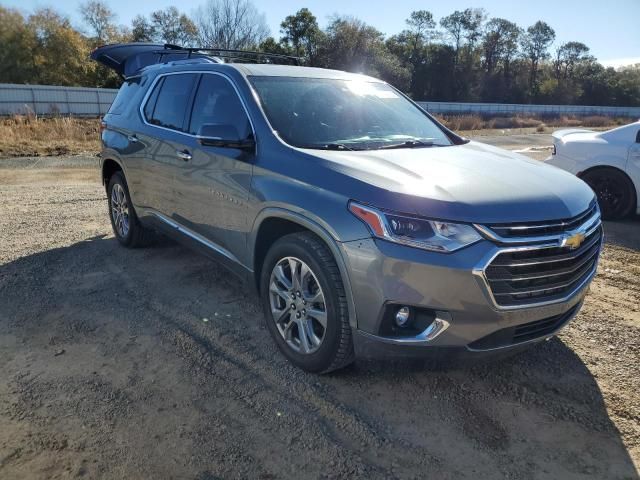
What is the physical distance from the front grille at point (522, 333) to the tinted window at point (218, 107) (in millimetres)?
1995

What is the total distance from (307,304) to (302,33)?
49272mm

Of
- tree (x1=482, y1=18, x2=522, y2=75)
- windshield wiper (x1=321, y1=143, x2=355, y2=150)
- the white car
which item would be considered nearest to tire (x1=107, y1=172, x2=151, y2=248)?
windshield wiper (x1=321, y1=143, x2=355, y2=150)

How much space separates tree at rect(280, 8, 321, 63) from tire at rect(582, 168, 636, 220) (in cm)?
4364

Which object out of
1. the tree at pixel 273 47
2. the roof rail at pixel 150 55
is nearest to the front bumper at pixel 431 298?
the roof rail at pixel 150 55

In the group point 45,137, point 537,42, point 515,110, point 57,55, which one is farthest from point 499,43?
point 45,137

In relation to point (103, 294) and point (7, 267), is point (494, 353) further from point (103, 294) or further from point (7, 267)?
point (7, 267)

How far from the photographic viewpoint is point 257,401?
291cm

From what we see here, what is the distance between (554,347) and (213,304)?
8.44 ft

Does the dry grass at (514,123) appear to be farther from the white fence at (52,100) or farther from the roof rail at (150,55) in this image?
the roof rail at (150,55)

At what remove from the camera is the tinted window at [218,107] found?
11.9ft

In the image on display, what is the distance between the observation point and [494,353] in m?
2.67

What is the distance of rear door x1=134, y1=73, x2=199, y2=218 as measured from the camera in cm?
429

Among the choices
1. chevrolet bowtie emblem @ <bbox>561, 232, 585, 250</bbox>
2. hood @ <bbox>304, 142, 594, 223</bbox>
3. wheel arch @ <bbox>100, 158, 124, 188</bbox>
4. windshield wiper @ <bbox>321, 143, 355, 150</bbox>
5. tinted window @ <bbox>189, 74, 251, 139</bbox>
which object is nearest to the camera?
hood @ <bbox>304, 142, 594, 223</bbox>

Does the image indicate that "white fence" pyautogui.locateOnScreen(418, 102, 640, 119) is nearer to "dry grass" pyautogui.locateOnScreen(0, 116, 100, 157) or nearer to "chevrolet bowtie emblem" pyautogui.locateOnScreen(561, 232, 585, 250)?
"dry grass" pyautogui.locateOnScreen(0, 116, 100, 157)
